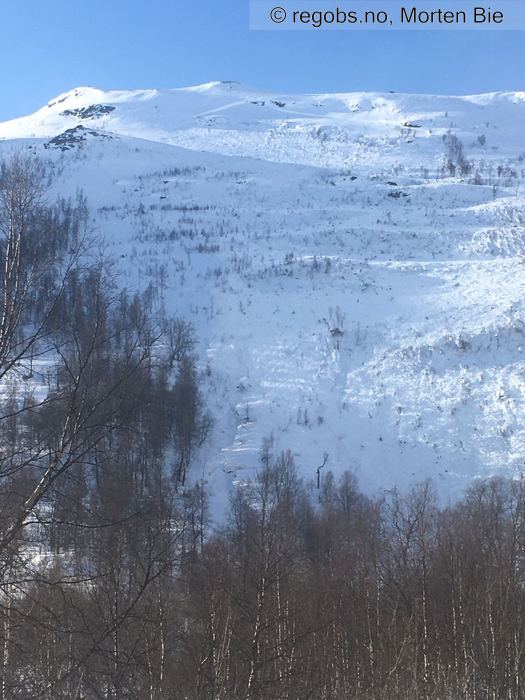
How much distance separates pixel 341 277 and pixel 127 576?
49.4 metres

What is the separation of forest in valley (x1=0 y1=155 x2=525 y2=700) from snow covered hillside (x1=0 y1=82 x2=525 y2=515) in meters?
2.22

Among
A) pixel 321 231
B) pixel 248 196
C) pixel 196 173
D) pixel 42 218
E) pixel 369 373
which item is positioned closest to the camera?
pixel 42 218

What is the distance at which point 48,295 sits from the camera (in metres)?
6.74

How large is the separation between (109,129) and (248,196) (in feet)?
253

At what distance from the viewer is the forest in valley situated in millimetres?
4883

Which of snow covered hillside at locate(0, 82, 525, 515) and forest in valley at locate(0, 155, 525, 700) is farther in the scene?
snow covered hillside at locate(0, 82, 525, 515)

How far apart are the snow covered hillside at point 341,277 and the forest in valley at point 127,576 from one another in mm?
2218

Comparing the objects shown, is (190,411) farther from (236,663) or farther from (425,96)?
Answer: (425,96)

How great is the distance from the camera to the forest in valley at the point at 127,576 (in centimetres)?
488

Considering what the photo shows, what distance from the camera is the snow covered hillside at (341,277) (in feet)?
125

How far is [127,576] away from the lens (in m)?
10.9

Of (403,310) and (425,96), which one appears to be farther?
(425,96)

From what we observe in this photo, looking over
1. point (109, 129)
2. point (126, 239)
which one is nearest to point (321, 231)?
point (126, 239)

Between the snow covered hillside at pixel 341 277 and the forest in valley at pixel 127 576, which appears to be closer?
the forest in valley at pixel 127 576
